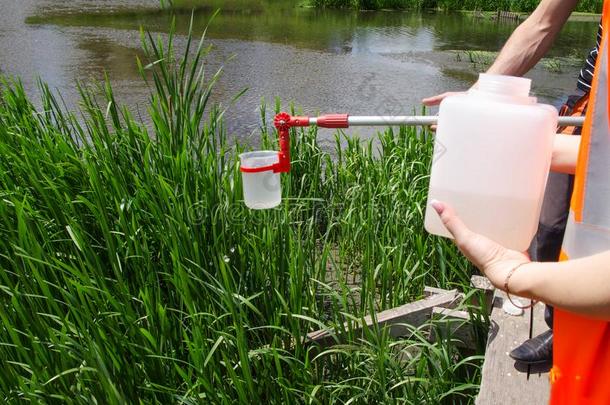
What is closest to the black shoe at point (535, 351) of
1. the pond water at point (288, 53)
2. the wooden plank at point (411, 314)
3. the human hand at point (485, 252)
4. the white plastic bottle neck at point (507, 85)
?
the wooden plank at point (411, 314)

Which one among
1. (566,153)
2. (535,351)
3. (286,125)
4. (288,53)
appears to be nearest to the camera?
(566,153)

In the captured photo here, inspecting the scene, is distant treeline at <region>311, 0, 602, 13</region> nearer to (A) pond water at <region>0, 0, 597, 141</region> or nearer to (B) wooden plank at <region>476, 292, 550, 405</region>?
(A) pond water at <region>0, 0, 597, 141</region>

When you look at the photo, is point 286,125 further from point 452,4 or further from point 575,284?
point 452,4

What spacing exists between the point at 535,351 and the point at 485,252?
817 mm

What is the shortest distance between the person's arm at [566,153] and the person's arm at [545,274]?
0.31 metres

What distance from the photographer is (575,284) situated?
85 centimetres

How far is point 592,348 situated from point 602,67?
0.41m

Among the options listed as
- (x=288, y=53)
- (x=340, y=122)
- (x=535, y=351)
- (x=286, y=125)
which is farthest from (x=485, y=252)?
(x=288, y=53)

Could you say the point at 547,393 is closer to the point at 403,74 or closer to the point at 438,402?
the point at 438,402

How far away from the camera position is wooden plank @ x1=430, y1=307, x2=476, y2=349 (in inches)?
77.8

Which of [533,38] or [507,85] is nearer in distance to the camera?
[507,85]

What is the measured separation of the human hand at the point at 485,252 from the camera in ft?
3.23

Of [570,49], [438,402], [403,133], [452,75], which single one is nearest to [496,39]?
[570,49]

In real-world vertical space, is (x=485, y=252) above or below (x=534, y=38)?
below
